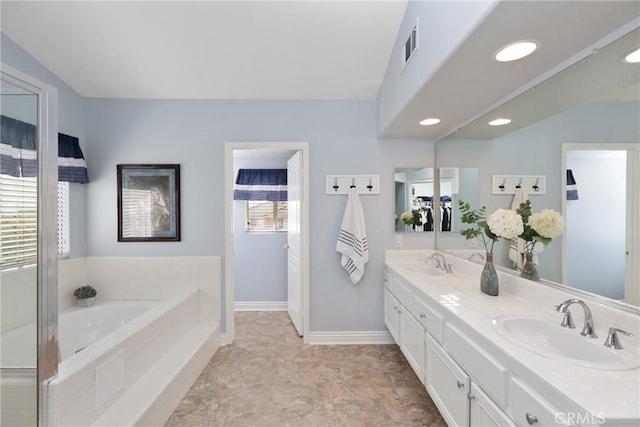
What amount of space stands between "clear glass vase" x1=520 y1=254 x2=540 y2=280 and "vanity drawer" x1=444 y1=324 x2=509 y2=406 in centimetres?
59

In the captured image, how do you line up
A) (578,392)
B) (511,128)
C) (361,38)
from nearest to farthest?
(578,392) → (511,128) → (361,38)

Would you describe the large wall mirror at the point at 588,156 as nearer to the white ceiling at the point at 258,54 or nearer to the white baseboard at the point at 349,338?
the white ceiling at the point at 258,54

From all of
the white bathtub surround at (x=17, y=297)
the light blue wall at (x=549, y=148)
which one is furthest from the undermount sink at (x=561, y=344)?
the white bathtub surround at (x=17, y=297)

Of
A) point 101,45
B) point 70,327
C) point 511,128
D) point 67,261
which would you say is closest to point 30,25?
point 101,45

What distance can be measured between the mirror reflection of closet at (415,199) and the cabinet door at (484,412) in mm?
1854

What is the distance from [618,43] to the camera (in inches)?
47.5

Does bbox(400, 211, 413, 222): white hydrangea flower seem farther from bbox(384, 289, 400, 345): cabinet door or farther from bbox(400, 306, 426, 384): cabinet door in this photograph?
bbox(400, 306, 426, 384): cabinet door

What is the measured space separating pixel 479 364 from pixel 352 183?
2.04 m

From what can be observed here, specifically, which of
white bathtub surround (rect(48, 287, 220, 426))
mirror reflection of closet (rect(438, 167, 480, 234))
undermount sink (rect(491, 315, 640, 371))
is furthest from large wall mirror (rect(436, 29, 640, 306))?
white bathtub surround (rect(48, 287, 220, 426))

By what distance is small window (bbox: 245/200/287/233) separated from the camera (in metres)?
4.31

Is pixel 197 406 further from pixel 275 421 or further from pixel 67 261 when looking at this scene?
pixel 67 261

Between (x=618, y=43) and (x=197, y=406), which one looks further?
(x=197, y=406)

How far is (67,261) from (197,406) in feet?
6.36

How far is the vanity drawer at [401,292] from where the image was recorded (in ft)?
7.56
